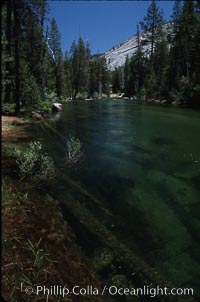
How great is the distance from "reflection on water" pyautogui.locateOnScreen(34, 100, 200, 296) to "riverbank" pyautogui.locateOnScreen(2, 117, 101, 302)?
0.95m

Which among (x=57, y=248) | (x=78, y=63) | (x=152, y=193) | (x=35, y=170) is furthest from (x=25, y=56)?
(x=78, y=63)

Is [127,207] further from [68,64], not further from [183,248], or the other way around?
[68,64]

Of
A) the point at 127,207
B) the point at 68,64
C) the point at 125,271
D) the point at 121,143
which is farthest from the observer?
the point at 68,64

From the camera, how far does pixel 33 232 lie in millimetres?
4238

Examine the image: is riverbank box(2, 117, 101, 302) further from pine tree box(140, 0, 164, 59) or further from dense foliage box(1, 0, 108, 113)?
pine tree box(140, 0, 164, 59)

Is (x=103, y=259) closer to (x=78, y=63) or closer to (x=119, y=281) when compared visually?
(x=119, y=281)

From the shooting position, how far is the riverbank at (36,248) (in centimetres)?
311

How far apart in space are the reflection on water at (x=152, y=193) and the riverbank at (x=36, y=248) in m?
0.95

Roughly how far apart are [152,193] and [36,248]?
3.44 metres

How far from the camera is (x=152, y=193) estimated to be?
21.3ft

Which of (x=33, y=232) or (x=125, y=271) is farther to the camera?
(x=33, y=232)

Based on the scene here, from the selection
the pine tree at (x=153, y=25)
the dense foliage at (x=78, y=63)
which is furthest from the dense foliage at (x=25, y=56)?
the pine tree at (x=153, y=25)

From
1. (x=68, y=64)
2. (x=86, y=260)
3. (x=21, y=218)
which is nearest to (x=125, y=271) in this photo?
(x=86, y=260)

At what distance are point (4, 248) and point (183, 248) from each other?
106 inches
